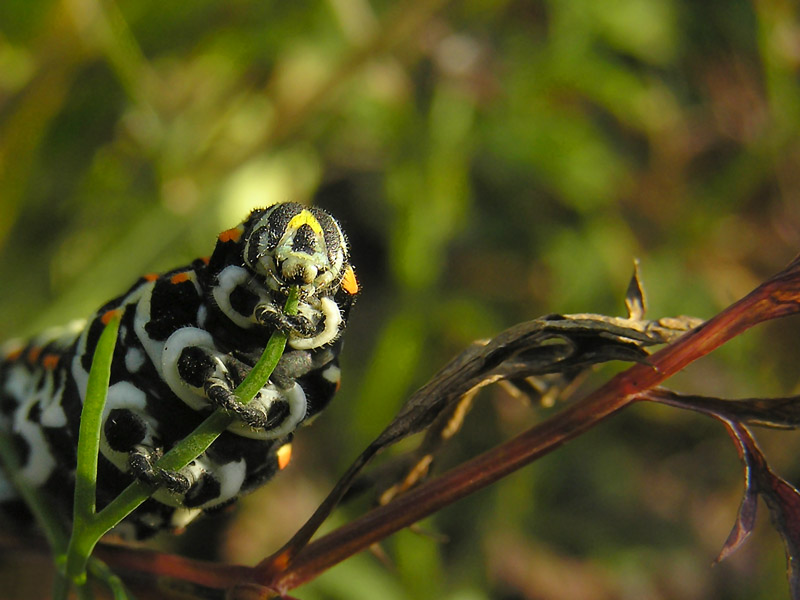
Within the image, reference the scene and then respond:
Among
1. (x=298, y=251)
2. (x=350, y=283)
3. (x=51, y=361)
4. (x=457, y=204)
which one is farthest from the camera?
(x=457, y=204)

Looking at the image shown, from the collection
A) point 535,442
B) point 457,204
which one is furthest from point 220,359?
point 457,204

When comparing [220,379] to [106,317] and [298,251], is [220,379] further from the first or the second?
[106,317]

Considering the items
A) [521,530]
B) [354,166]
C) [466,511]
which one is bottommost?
[521,530]

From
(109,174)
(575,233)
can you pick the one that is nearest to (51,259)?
(109,174)

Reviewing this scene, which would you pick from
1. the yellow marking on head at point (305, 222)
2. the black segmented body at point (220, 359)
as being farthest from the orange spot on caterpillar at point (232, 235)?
the yellow marking on head at point (305, 222)

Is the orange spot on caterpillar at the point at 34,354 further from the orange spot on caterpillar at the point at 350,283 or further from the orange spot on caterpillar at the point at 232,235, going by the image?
the orange spot on caterpillar at the point at 350,283

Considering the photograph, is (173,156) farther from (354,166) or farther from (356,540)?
(356,540)

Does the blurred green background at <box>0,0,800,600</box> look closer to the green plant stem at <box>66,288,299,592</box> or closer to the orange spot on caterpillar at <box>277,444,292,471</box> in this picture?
the orange spot on caterpillar at <box>277,444,292,471</box>
